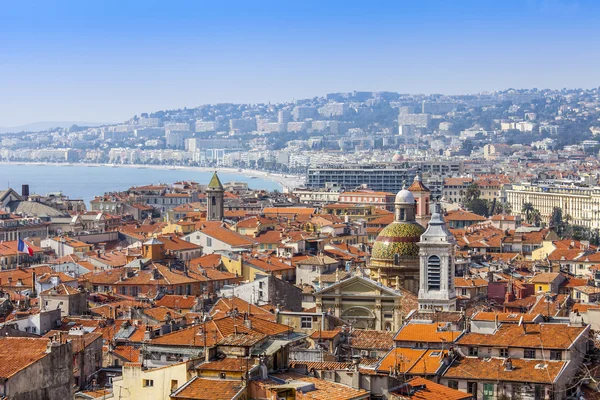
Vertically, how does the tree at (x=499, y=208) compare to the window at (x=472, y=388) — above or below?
below

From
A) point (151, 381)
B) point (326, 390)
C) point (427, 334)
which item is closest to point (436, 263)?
point (427, 334)

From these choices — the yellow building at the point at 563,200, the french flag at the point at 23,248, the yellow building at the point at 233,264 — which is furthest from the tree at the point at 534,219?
the yellow building at the point at 233,264

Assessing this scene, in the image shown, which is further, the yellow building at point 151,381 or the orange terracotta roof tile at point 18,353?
the yellow building at point 151,381

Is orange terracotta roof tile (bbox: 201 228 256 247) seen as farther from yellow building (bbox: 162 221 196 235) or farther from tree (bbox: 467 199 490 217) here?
tree (bbox: 467 199 490 217)

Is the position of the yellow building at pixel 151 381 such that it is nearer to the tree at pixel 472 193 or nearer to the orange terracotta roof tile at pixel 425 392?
the orange terracotta roof tile at pixel 425 392

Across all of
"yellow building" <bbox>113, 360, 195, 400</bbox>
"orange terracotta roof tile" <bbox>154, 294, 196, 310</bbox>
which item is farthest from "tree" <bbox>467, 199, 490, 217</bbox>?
"yellow building" <bbox>113, 360, 195, 400</bbox>

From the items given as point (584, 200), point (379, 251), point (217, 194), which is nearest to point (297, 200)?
point (584, 200)

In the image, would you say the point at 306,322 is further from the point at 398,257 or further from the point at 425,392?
the point at 425,392
